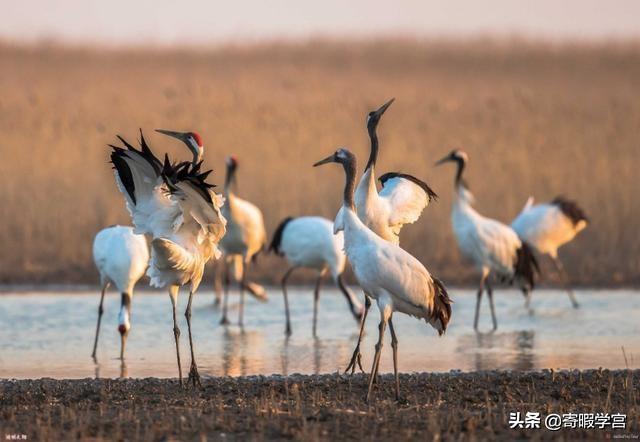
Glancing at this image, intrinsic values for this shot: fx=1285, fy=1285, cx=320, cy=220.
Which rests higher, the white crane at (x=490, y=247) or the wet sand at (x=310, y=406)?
the white crane at (x=490, y=247)

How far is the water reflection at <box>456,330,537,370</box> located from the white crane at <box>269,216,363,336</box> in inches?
53.4

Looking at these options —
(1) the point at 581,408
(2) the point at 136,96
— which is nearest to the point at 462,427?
(1) the point at 581,408

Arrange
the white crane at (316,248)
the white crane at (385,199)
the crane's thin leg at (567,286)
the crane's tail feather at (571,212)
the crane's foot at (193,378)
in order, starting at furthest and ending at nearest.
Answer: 1. the crane's tail feather at (571,212)
2. the crane's thin leg at (567,286)
3. the white crane at (316,248)
4. the white crane at (385,199)
5. the crane's foot at (193,378)

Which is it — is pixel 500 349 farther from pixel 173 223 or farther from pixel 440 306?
pixel 173 223

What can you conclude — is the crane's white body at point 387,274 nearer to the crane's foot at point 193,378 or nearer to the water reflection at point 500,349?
the crane's foot at point 193,378

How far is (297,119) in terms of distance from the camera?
21500 millimetres

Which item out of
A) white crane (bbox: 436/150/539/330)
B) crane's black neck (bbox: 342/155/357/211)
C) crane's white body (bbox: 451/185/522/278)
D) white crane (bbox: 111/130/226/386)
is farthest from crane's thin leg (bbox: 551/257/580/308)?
crane's black neck (bbox: 342/155/357/211)

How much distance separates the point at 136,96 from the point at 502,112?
23.1 feet

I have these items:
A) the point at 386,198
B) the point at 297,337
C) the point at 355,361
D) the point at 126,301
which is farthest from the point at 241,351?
the point at 386,198

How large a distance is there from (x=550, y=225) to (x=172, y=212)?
6328 millimetres

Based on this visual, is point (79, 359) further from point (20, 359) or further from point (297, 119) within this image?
point (297, 119)

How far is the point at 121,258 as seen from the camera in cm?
1077

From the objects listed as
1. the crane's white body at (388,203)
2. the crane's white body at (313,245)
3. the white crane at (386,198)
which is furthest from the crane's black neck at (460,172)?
the crane's white body at (388,203)

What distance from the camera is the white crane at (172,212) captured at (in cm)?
834
